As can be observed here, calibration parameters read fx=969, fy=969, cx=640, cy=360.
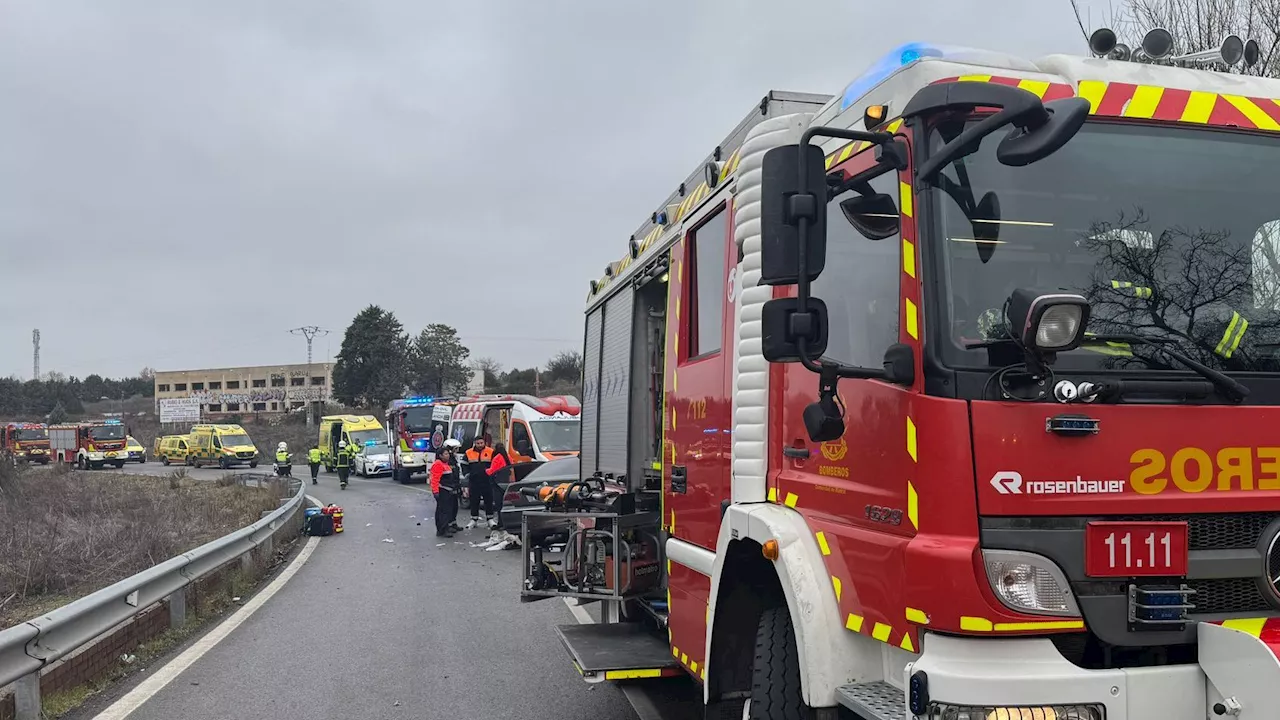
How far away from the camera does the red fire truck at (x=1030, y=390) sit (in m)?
2.61

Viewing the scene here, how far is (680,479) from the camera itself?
16.4 ft

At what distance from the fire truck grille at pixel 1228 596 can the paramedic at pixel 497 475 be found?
14769 millimetres

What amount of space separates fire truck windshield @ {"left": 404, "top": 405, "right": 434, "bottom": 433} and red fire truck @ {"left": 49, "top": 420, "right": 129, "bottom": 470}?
994 inches

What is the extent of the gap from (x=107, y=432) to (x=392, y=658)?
172 feet

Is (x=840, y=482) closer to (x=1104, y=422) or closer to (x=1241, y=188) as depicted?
(x=1104, y=422)

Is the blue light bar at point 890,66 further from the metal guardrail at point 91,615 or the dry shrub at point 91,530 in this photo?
the dry shrub at point 91,530

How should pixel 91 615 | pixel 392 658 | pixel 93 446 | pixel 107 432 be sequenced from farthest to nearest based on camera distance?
pixel 107 432
pixel 93 446
pixel 392 658
pixel 91 615

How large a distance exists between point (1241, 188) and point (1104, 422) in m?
1.04

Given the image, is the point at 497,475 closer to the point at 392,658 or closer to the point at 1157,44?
the point at 392,658

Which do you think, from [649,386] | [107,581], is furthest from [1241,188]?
[107,581]

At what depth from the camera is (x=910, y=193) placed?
2906 mm

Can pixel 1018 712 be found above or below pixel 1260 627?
below

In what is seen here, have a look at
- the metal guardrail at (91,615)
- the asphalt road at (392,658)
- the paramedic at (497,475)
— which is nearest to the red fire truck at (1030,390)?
the asphalt road at (392,658)

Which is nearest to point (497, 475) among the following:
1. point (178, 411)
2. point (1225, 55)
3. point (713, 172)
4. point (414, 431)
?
point (713, 172)
